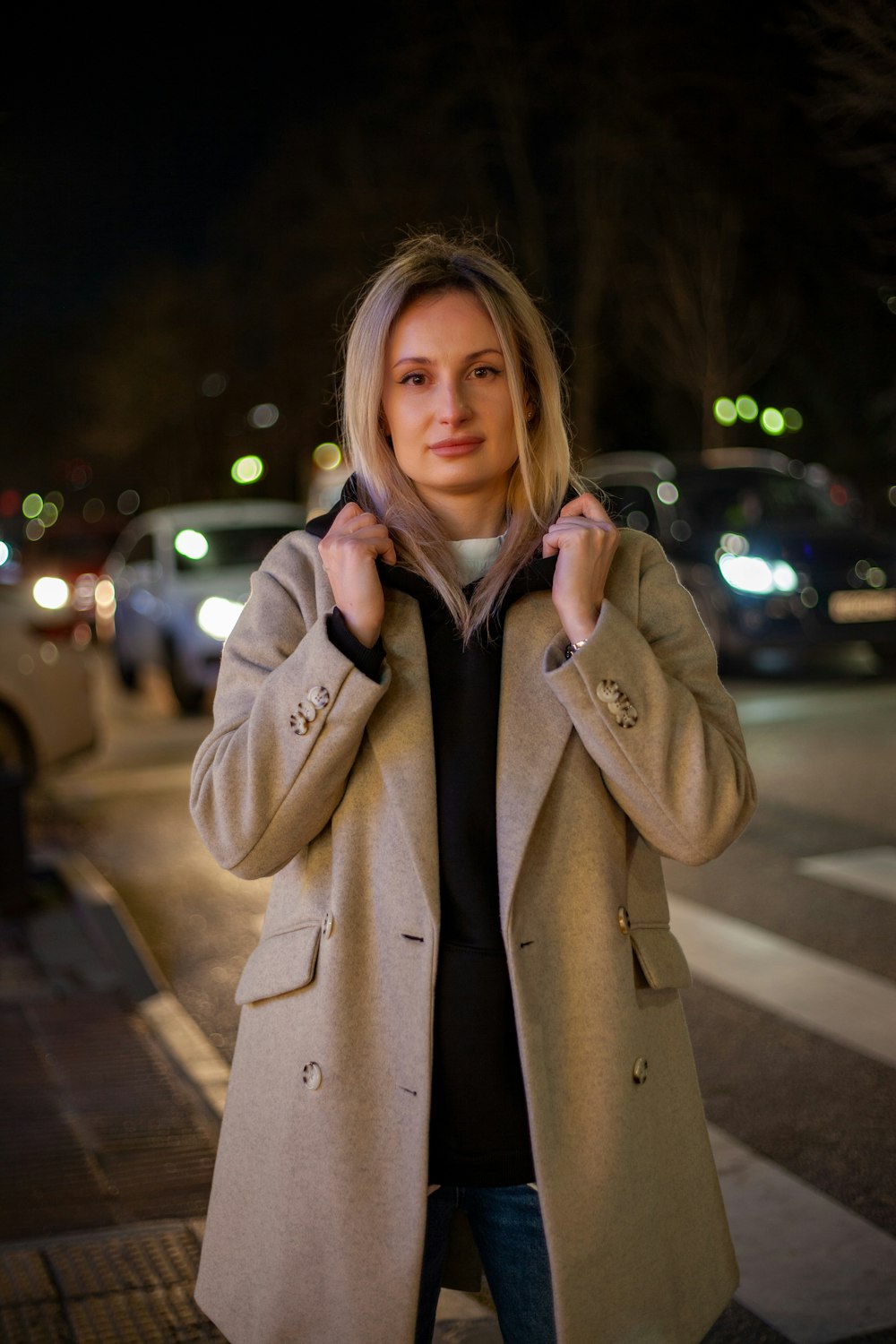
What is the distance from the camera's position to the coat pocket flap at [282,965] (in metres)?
2.15

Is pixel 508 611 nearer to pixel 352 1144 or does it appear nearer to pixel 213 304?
pixel 352 1144

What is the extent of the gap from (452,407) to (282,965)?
0.83m

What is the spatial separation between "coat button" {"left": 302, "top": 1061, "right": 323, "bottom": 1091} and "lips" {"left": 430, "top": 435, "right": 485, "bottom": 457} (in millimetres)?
884

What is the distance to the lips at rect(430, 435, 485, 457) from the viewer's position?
7.47 ft

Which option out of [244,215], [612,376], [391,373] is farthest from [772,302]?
[391,373]

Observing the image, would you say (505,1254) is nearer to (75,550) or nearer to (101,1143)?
(101,1143)

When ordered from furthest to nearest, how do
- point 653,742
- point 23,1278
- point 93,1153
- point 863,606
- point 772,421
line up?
1. point 772,421
2. point 863,606
3. point 93,1153
4. point 23,1278
5. point 653,742

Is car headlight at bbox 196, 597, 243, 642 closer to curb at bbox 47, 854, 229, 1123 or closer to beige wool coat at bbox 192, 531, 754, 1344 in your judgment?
curb at bbox 47, 854, 229, 1123

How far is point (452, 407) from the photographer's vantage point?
2.25 m

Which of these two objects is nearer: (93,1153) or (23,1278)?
(23,1278)

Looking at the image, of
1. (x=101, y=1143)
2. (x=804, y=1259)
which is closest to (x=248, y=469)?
(x=101, y=1143)

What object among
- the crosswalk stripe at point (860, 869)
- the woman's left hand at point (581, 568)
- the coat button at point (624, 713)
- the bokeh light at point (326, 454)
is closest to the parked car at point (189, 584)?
the crosswalk stripe at point (860, 869)

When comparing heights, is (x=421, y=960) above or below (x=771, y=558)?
below

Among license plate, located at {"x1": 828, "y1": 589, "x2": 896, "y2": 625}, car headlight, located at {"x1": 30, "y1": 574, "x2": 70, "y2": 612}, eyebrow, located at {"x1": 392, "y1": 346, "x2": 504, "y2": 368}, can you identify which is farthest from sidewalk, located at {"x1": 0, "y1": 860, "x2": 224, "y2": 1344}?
license plate, located at {"x1": 828, "y1": 589, "x2": 896, "y2": 625}
